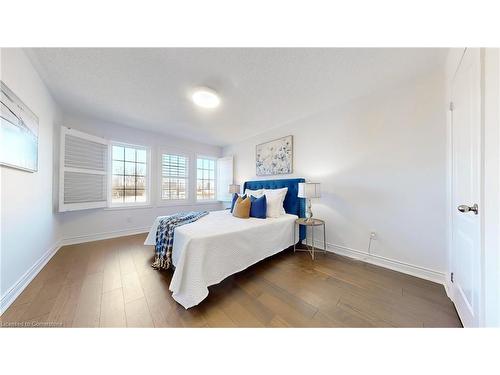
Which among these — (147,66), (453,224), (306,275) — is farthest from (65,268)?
(453,224)

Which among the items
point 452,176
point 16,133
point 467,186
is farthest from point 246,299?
point 16,133

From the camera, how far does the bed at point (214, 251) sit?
135cm

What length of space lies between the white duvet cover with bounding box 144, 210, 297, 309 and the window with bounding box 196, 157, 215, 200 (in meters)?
2.84

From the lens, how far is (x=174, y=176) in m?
4.03

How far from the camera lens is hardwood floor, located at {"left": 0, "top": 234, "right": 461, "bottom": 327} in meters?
1.17

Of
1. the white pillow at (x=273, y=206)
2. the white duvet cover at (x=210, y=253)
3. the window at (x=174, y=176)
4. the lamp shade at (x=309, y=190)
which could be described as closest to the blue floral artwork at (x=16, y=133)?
the white duvet cover at (x=210, y=253)

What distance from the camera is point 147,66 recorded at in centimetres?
164

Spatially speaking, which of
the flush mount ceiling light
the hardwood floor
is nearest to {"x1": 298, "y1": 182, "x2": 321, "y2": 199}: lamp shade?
the hardwood floor

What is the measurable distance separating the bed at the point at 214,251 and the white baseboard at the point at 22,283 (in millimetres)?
1077

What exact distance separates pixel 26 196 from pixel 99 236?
1734 millimetres

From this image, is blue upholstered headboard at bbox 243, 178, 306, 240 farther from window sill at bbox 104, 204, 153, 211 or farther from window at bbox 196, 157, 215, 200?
window sill at bbox 104, 204, 153, 211

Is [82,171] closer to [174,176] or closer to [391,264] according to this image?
[174,176]
